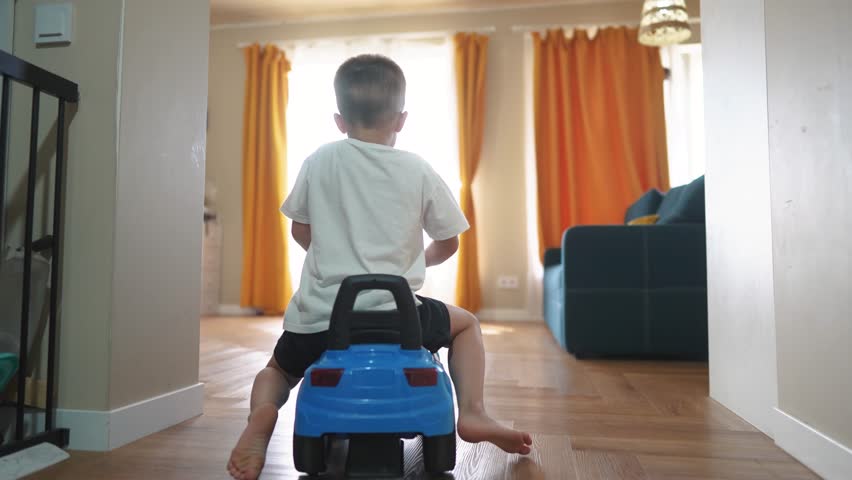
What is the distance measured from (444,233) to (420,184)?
0.12 metres

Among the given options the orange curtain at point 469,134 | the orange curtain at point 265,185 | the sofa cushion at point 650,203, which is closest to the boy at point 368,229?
the sofa cushion at point 650,203

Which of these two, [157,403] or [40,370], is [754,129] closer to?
[157,403]

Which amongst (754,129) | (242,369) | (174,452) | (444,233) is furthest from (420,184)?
(242,369)

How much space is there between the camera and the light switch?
1.13 meters

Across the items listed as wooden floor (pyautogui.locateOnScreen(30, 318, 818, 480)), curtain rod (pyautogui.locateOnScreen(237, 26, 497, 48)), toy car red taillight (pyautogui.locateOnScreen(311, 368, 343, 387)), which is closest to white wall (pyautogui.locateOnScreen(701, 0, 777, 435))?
wooden floor (pyautogui.locateOnScreen(30, 318, 818, 480))

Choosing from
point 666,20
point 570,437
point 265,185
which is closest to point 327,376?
point 570,437

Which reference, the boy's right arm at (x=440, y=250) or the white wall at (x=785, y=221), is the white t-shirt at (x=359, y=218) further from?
the white wall at (x=785, y=221)

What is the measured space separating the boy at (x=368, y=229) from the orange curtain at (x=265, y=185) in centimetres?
344

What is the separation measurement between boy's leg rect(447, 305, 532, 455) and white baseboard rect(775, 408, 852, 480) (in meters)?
0.50

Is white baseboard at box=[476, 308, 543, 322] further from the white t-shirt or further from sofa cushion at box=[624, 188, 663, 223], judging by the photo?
the white t-shirt

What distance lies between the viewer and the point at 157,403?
1204mm

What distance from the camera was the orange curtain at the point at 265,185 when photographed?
439 cm

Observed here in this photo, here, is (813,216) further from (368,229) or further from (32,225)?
(32,225)

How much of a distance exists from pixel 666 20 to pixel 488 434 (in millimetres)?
2780
